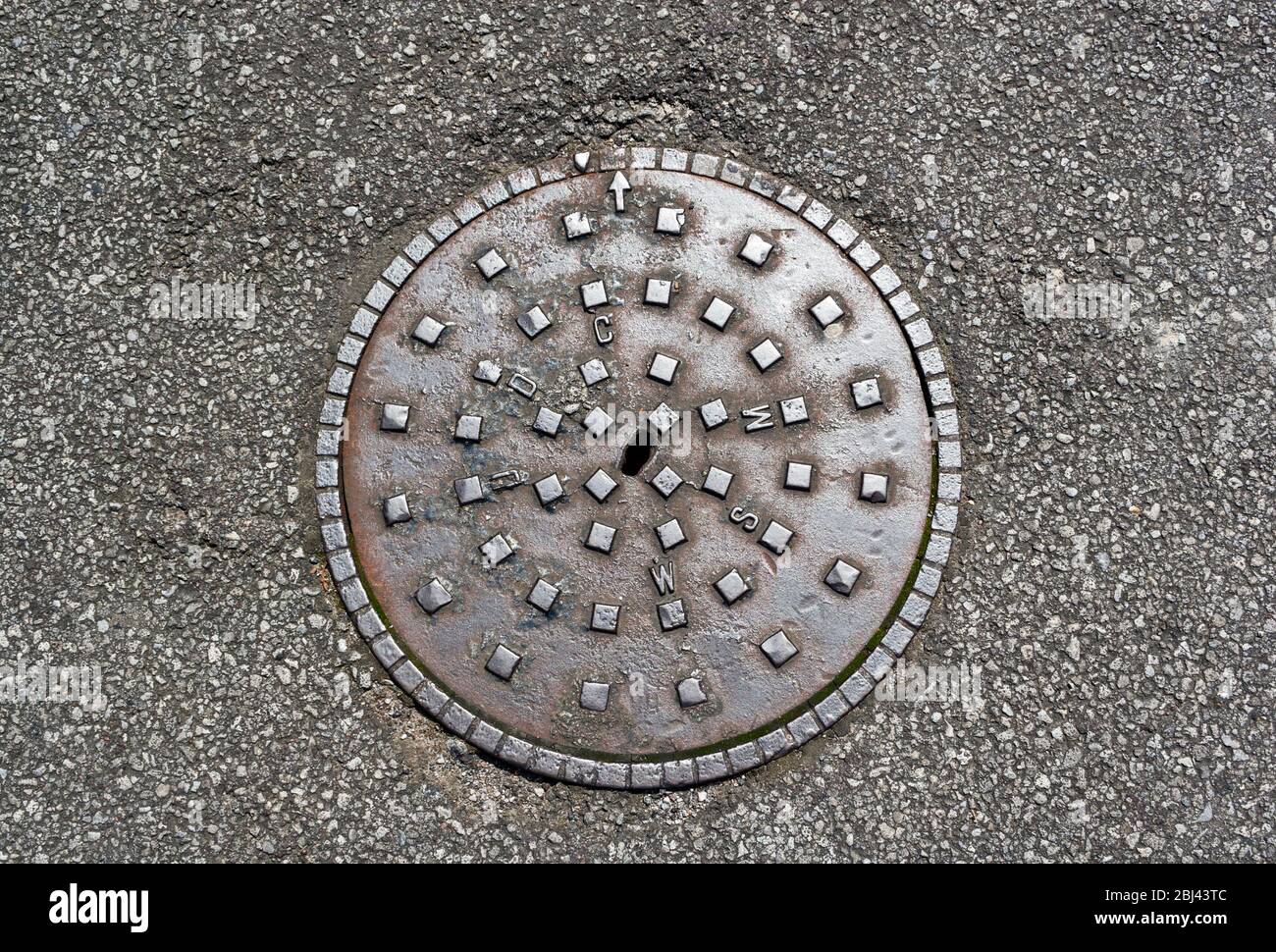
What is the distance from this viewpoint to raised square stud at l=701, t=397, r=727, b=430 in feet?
9.39

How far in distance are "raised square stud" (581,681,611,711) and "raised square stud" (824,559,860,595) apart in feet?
2.30

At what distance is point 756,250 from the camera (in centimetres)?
296

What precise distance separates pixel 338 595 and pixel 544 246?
3.95 ft

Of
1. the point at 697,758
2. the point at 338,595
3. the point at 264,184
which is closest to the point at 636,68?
the point at 264,184

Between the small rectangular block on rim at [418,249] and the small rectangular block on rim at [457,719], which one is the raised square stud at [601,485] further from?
the small rectangular block on rim at [418,249]

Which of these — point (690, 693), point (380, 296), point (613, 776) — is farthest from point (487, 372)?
point (613, 776)

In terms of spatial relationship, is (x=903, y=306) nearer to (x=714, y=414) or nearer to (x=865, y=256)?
(x=865, y=256)

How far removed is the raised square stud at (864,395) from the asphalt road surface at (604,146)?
29cm

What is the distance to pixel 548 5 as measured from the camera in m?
3.10

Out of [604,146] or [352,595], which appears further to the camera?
[604,146]

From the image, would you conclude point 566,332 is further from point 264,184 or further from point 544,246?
point 264,184

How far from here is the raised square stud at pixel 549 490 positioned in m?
2.85

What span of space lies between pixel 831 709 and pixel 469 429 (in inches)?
51.8

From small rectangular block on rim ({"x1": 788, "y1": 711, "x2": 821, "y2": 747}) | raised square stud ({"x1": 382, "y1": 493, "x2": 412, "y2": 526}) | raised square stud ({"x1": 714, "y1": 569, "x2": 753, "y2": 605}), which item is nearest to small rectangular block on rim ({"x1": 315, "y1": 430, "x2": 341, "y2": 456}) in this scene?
raised square stud ({"x1": 382, "y1": 493, "x2": 412, "y2": 526})
